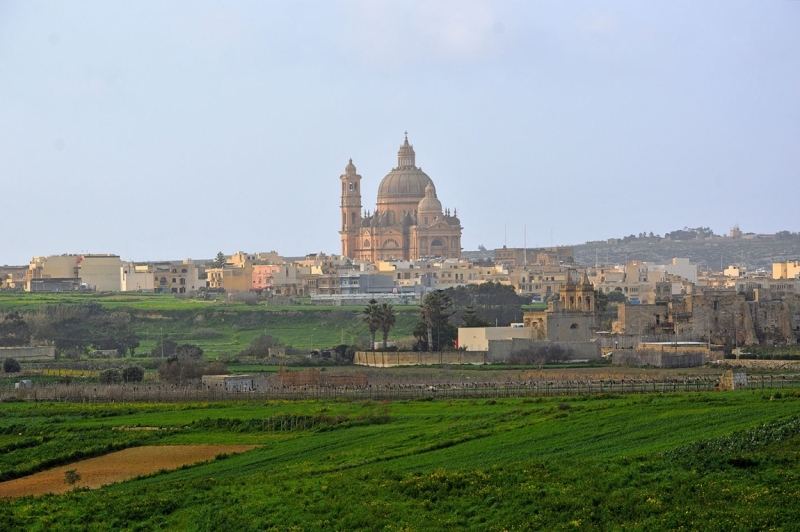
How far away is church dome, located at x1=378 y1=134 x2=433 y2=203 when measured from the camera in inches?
6196

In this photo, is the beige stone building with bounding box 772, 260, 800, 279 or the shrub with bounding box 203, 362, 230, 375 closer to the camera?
the shrub with bounding box 203, 362, 230, 375

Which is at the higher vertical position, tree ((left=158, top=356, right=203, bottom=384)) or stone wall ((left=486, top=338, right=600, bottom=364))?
stone wall ((left=486, top=338, right=600, bottom=364))

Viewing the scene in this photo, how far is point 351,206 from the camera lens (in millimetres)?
160125

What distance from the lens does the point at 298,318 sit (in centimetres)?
10331

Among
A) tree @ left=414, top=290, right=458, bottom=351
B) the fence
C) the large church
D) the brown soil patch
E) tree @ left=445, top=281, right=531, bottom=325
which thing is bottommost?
the brown soil patch

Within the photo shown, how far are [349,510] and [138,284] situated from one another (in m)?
110

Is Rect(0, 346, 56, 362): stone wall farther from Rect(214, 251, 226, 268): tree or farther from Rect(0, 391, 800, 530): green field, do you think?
Rect(214, 251, 226, 268): tree

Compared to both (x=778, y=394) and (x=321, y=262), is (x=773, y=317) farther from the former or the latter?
(x=321, y=262)

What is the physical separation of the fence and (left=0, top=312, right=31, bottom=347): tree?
101ft

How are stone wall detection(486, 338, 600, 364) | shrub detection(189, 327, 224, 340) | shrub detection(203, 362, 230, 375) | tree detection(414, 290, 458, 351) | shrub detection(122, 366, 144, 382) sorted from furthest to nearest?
shrub detection(189, 327, 224, 340), tree detection(414, 290, 458, 351), stone wall detection(486, 338, 600, 364), shrub detection(203, 362, 230, 375), shrub detection(122, 366, 144, 382)

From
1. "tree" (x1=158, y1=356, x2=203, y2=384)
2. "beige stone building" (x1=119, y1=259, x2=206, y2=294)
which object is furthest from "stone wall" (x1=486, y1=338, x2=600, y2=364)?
"beige stone building" (x1=119, y1=259, x2=206, y2=294)

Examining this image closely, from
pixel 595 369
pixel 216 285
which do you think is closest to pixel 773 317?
pixel 595 369

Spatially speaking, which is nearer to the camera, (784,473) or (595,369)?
(784,473)

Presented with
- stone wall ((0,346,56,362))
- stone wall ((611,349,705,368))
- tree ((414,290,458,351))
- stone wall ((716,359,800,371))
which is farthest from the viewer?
stone wall ((0,346,56,362))
